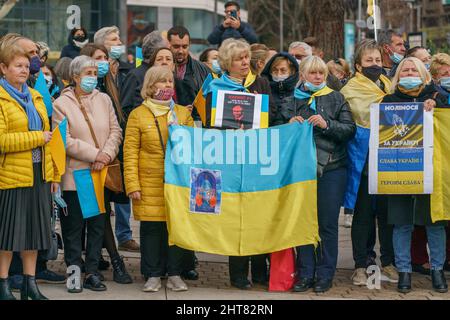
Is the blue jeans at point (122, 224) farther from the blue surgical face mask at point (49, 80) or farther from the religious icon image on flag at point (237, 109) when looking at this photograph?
the religious icon image on flag at point (237, 109)

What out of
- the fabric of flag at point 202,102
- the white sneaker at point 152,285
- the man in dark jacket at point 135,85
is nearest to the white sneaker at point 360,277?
the white sneaker at point 152,285

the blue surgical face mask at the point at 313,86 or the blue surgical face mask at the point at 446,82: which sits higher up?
the blue surgical face mask at the point at 446,82

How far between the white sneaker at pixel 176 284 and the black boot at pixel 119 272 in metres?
0.50

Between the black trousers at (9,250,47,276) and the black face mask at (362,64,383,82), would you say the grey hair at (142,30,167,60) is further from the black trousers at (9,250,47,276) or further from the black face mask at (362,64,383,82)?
the black trousers at (9,250,47,276)

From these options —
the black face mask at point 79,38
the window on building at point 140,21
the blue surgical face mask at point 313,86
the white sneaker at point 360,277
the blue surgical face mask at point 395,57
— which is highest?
the window on building at point 140,21

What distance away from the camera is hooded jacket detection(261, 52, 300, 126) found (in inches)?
346

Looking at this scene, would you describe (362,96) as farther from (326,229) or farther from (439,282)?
(439,282)

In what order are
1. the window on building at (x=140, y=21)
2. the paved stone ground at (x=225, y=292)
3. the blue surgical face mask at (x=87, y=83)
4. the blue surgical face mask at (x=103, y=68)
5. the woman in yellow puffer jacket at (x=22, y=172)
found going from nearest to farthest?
the woman in yellow puffer jacket at (x=22, y=172) → the paved stone ground at (x=225, y=292) → the blue surgical face mask at (x=87, y=83) → the blue surgical face mask at (x=103, y=68) → the window on building at (x=140, y=21)

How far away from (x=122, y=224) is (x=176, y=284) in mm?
2417

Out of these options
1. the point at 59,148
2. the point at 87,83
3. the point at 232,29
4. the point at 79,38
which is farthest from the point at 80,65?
the point at 232,29

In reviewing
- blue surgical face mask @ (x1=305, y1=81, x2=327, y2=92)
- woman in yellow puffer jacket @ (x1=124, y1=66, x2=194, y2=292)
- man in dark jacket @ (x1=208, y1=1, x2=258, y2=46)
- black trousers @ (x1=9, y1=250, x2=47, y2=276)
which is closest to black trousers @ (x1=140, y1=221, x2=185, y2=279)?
woman in yellow puffer jacket @ (x1=124, y1=66, x2=194, y2=292)

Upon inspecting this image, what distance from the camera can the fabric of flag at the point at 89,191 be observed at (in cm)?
859

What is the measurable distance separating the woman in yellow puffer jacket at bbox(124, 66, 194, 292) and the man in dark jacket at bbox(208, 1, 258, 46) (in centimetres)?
463

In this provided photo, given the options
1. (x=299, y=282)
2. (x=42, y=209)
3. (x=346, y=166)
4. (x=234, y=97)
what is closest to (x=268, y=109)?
(x=234, y=97)
